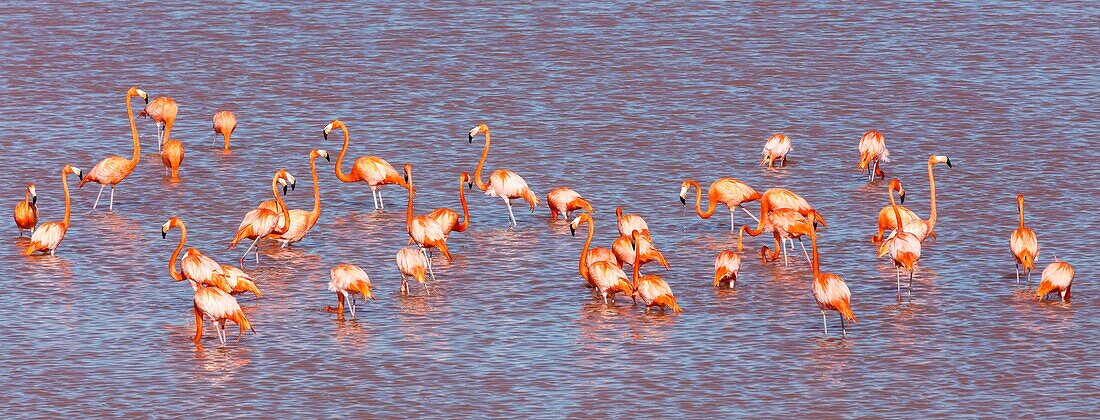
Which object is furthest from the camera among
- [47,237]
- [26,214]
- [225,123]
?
[225,123]

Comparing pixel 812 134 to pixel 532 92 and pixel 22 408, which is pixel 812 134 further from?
pixel 22 408

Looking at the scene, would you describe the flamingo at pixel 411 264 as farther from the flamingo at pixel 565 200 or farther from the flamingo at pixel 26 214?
the flamingo at pixel 26 214

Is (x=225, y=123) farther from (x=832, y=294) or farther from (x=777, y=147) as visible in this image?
(x=832, y=294)

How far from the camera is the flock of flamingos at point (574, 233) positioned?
16.1m

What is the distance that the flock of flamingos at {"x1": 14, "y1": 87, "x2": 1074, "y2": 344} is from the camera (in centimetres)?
1608

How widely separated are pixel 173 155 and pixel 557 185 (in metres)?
4.65

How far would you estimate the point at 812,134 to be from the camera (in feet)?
79.0

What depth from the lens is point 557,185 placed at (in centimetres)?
2144

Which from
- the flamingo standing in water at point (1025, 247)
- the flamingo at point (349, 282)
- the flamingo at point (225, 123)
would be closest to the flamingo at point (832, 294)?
the flamingo standing in water at point (1025, 247)

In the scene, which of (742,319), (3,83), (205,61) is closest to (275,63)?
(205,61)

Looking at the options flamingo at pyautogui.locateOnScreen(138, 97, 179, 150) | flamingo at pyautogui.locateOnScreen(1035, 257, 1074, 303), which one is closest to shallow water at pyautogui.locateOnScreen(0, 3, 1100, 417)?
flamingo at pyautogui.locateOnScreen(1035, 257, 1074, 303)

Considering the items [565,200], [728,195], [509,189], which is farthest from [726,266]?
[509,189]

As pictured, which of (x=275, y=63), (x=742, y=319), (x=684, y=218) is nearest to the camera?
(x=742, y=319)

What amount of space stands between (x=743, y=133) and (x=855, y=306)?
304 inches
